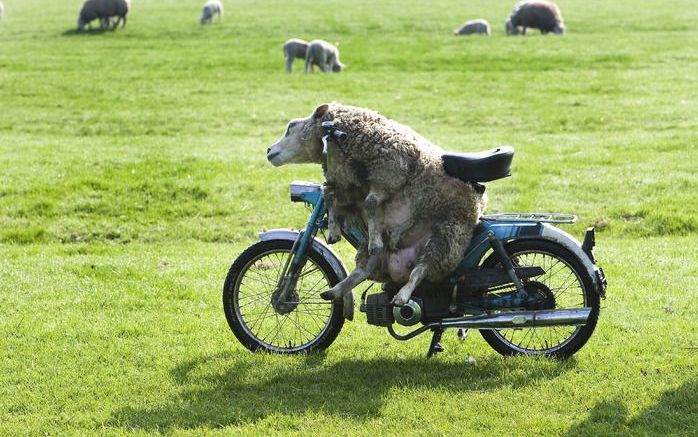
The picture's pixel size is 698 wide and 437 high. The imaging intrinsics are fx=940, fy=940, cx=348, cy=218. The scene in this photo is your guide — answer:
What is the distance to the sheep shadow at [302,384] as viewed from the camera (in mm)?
6590

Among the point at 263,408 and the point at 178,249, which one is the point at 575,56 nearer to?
the point at 178,249

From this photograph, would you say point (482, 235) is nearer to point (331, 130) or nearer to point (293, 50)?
point (331, 130)

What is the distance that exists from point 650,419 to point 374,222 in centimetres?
245

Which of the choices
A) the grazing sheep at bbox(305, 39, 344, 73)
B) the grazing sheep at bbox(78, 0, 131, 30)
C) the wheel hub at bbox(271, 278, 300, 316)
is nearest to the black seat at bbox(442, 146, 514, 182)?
the wheel hub at bbox(271, 278, 300, 316)

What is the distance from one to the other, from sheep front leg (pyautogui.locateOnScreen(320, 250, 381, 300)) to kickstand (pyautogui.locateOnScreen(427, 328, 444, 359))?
27.1 inches

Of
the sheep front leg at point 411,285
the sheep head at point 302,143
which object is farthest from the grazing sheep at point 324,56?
the sheep front leg at point 411,285

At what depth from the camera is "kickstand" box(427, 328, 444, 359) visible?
7.43m

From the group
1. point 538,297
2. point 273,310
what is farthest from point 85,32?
point 538,297

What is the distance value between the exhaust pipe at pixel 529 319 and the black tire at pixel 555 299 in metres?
0.12

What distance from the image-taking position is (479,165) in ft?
23.4

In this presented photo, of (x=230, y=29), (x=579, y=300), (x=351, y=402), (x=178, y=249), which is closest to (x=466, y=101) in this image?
(x=178, y=249)

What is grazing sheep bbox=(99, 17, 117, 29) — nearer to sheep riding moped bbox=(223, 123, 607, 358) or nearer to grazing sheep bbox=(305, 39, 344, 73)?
grazing sheep bbox=(305, 39, 344, 73)

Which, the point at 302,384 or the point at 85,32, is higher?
the point at 302,384

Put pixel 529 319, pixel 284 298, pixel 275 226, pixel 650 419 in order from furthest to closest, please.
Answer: pixel 275 226, pixel 284 298, pixel 529 319, pixel 650 419
